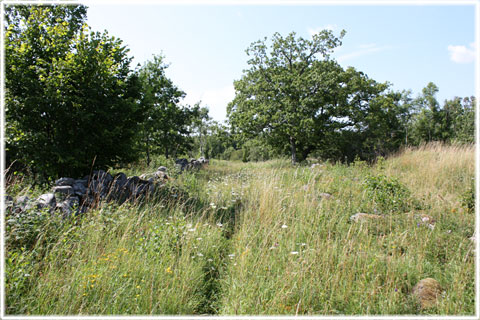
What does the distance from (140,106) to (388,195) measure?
18.4 ft

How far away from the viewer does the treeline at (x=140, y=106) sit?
5324mm

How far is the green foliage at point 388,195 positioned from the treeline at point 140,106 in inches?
206

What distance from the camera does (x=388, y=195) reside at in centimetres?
494

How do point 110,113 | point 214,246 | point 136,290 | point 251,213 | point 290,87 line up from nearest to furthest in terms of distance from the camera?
point 136,290, point 214,246, point 251,213, point 110,113, point 290,87

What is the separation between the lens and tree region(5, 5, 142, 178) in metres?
5.21

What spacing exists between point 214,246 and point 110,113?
13.3 feet

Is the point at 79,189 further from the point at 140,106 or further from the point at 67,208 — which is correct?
the point at 140,106

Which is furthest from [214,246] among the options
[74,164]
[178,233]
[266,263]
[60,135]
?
[60,135]

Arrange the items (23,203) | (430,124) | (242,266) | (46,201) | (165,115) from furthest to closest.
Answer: (430,124)
(165,115)
(46,201)
(23,203)
(242,266)

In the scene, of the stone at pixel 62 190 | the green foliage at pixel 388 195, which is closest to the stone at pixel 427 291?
the green foliage at pixel 388 195

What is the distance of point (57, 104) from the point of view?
539cm

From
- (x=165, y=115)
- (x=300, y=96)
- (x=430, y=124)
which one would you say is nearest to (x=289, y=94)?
(x=300, y=96)

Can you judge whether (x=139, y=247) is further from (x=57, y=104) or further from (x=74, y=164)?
(x=57, y=104)

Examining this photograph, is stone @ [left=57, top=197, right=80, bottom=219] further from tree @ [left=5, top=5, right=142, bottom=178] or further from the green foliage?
the green foliage
